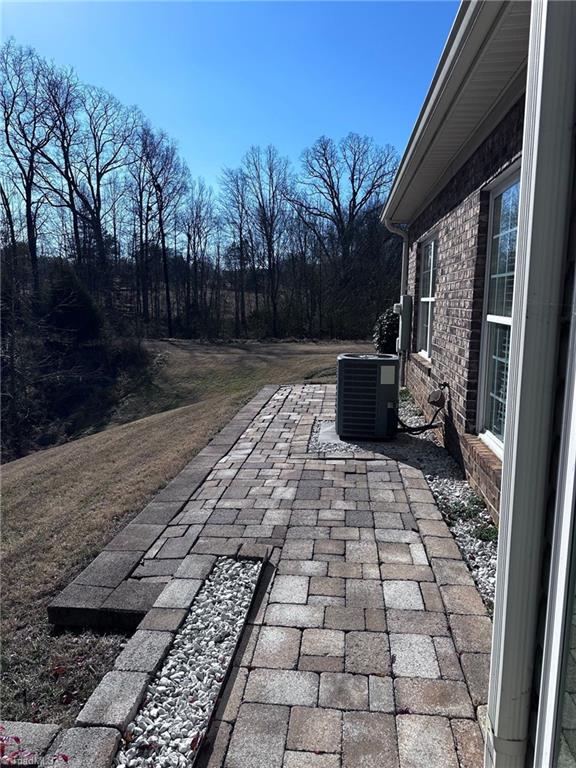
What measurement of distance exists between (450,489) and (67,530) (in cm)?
303

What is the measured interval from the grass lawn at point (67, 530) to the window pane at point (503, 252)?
3186 millimetres

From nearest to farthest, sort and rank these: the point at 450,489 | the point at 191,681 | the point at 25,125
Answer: the point at 191,681 < the point at 450,489 < the point at 25,125

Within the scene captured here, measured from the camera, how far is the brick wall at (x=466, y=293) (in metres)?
3.64

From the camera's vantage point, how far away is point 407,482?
4.38 metres

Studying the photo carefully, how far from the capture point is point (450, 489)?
4.19 metres

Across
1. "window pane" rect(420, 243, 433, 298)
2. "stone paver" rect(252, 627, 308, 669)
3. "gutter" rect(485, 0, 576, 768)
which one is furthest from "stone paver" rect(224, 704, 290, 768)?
"window pane" rect(420, 243, 433, 298)

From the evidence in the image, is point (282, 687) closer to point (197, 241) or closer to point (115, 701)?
point (115, 701)

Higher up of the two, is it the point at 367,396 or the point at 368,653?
the point at 367,396

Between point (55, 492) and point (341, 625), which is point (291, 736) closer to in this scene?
point (341, 625)

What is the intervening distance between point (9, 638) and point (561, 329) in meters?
2.91

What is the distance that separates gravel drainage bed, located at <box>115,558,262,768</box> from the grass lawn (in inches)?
14.2

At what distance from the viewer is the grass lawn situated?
226 centimetres

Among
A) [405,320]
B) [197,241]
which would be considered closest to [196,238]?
[197,241]

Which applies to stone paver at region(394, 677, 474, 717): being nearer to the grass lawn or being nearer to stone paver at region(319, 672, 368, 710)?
stone paver at region(319, 672, 368, 710)
